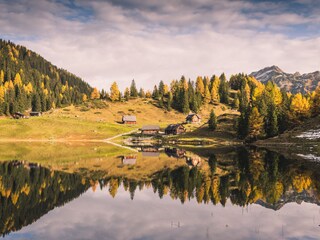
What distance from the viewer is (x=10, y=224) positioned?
73.6 feet

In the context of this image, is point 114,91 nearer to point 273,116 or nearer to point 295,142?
point 273,116

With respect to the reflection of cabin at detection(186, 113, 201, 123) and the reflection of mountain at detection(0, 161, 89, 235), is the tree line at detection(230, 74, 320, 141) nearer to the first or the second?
the reflection of cabin at detection(186, 113, 201, 123)

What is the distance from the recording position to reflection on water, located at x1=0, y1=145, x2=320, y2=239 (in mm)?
21047

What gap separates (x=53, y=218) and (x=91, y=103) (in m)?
168

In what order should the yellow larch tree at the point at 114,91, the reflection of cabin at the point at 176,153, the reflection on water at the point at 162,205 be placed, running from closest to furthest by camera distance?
1. the reflection on water at the point at 162,205
2. the reflection of cabin at the point at 176,153
3. the yellow larch tree at the point at 114,91

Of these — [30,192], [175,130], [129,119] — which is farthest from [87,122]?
[30,192]

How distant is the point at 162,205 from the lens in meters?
28.4

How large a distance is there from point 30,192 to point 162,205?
1442 centimetres

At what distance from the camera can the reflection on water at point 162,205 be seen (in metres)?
21.0

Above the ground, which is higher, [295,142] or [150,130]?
[150,130]

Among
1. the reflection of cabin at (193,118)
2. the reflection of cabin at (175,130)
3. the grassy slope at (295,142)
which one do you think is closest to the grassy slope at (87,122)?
the reflection of cabin at (175,130)

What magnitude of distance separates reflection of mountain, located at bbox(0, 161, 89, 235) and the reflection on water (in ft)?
0.21

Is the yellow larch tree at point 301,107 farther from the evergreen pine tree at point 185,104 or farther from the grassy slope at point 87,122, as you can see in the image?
the evergreen pine tree at point 185,104

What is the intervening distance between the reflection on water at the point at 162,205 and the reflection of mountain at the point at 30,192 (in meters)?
0.06
